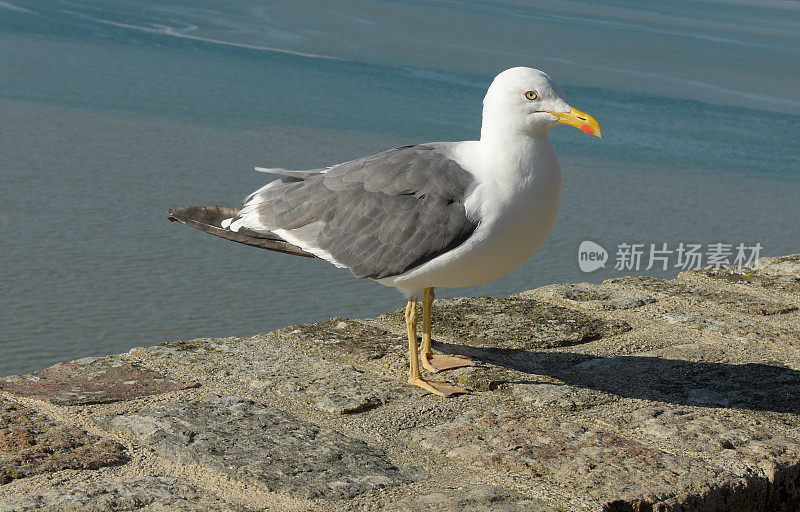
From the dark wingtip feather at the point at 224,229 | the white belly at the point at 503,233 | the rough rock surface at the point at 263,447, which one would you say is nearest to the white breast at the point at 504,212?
the white belly at the point at 503,233

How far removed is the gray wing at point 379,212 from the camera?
395 centimetres

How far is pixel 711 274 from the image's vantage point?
18.5 feet

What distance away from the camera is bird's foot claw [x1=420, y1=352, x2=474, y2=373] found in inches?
160

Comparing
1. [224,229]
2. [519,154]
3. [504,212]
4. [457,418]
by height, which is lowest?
[457,418]

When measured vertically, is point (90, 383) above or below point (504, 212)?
below

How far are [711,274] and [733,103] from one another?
17485 mm

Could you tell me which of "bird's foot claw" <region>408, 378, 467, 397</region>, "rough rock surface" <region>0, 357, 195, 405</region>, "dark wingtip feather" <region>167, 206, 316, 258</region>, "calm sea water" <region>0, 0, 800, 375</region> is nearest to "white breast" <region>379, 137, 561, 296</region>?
"bird's foot claw" <region>408, 378, 467, 397</region>

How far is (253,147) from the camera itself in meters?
12.5

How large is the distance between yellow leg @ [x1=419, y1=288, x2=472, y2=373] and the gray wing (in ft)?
1.23

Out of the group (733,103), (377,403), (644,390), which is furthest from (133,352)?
(733,103)

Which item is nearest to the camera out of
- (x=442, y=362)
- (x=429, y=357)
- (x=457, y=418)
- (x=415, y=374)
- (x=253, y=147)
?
(x=457, y=418)

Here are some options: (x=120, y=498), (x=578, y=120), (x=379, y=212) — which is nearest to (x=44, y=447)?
(x=120, y=498)

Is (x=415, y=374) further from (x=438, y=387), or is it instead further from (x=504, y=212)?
(x=504, y=212)

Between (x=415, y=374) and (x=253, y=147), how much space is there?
908 centimetres
